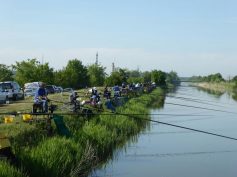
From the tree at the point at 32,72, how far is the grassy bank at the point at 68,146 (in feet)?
133

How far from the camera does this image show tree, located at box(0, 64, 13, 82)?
6286 centimetres

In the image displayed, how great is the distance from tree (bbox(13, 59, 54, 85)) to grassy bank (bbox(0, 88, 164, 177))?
40.4 m

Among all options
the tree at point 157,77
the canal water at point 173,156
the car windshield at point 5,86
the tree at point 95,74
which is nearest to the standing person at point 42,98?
the canal water at point 173,156

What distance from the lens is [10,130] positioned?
665 inches

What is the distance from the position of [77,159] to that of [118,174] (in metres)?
2.72

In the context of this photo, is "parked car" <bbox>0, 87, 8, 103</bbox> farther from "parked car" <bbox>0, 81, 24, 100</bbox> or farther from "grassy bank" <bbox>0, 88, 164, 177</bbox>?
"grassy bank" <bbox>0, 88, 164, 177</bbox>

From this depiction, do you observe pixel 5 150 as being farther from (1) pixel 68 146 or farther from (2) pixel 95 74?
(2) pixel 95 74

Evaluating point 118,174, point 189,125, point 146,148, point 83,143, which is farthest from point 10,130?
point 189,125

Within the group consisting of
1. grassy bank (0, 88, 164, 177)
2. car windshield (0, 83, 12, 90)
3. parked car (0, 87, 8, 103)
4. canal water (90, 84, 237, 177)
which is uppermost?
car windshield (0, 83, 12, 90)

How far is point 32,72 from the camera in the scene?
64.9 m

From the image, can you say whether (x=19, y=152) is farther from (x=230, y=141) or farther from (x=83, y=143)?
(x=230, y=141)

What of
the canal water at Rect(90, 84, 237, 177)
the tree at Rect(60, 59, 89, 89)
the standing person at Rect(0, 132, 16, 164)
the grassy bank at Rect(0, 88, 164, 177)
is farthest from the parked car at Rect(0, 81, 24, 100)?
the tree at Rect(60, 59, 89, 89)

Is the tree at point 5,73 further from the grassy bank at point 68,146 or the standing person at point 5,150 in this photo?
the standing person at point 5,150

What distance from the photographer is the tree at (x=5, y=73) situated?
206ft
